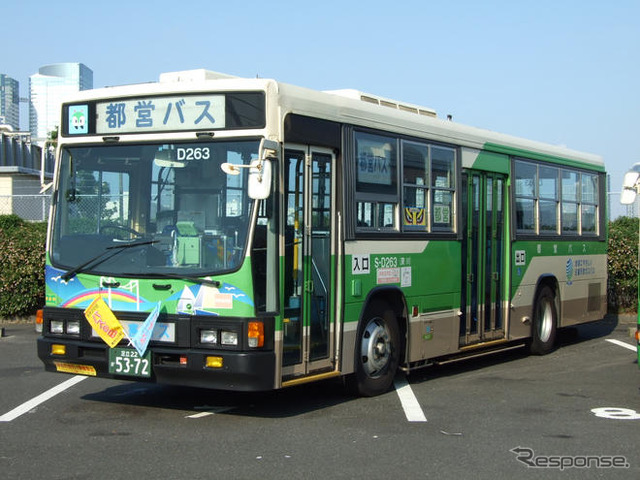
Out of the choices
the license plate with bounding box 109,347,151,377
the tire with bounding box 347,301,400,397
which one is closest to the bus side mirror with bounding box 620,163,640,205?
the tire with bounding box 347,301,400,397

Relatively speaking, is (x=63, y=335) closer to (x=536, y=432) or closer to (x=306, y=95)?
(x=306, y=95)

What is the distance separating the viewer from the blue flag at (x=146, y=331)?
7.89 m

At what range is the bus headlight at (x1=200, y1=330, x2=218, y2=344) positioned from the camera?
305 inches

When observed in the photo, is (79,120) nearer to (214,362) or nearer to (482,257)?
(214,362)

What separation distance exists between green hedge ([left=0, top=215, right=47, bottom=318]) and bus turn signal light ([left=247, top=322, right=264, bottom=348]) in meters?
9.75

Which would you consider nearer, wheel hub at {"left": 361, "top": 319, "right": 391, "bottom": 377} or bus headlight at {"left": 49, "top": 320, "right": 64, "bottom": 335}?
bus headlight at {"left": 49, "top": 320, "right": 64, "bottom": 335}

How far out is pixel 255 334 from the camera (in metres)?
7.67

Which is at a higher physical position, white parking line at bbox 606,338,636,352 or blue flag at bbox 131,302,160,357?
blue flag at bbox 131,302,160,357

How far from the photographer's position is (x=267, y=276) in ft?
25.7

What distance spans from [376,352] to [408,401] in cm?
63

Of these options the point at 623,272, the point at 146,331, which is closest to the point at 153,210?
the point at 146,331

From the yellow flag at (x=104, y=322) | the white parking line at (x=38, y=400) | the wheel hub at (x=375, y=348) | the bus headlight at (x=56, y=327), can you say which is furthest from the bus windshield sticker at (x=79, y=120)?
the wheel hub at (x=375, y=348)

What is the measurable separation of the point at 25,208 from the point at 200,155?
740 inches

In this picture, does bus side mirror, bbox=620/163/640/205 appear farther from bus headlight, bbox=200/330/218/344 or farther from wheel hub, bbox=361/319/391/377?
bus headlight, bbox=200/330/218/344
